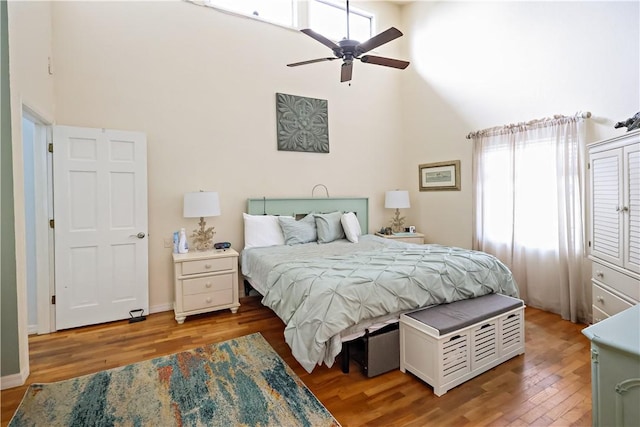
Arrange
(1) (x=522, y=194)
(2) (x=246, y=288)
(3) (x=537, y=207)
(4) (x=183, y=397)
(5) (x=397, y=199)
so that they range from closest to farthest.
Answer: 1. (4) (x=183, y=397)
2. (3) (x=537, y=207)
3. (1) (x=522, y=194)
4. (2) (x=246, y=288)
5. (5) (x=397, y=199)

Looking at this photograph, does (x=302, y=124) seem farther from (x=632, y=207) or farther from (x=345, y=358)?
(x=632, y=207)

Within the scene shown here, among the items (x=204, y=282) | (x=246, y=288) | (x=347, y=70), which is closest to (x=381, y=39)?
(x=347, y=70)

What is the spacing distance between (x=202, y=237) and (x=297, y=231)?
3.74ft

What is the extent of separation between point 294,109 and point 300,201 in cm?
128

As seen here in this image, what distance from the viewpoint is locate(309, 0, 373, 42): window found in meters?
4.66

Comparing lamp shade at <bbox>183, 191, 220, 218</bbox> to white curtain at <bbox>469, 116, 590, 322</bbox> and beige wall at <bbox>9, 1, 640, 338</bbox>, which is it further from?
white curtain at <bbox>469, 116, 590, 322</bbox>

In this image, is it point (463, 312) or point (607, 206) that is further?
point (607, 206)

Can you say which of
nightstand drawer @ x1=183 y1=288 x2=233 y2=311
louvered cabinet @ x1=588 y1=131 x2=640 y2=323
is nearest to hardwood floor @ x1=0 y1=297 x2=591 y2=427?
nightstand drawer @ x1=183 y1=288 x2=233 y2=311

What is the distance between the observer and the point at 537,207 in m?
3.54

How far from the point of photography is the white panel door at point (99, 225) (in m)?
3.05

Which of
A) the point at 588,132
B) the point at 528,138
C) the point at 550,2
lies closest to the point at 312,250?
the point at 528,138

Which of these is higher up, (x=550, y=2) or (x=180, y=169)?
(x=550, y=2)

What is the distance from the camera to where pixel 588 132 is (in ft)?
10.2

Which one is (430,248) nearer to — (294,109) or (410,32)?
(294,109)
